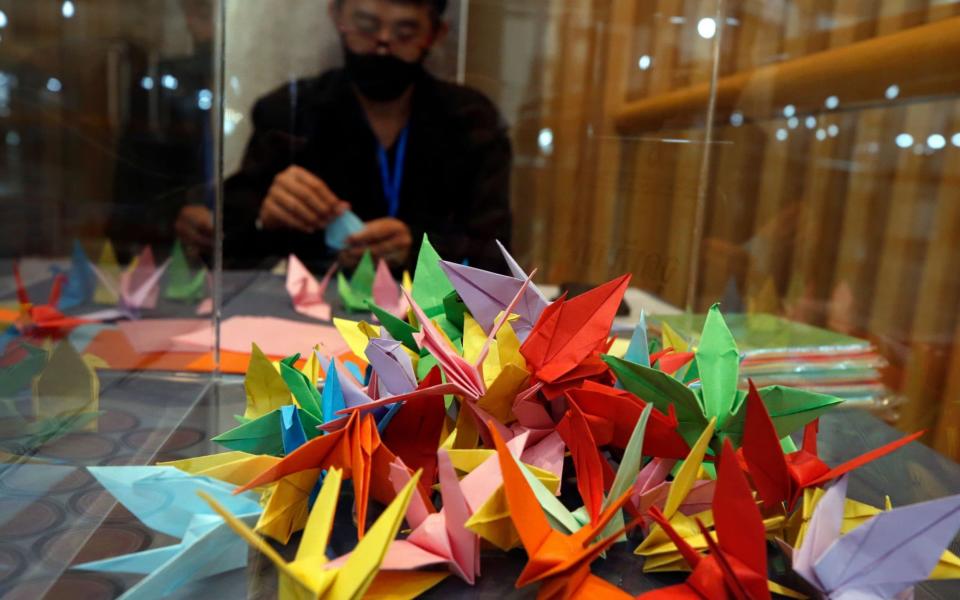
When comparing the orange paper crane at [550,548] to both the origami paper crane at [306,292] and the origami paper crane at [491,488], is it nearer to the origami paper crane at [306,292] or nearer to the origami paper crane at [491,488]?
the origami paper crane at [491,488]

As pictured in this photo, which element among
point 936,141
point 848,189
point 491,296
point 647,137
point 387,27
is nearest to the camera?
point 491,296

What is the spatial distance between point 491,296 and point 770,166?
56 centimetres

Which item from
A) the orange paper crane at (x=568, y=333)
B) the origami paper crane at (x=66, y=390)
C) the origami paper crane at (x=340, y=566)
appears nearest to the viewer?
the origami paper crane at (x=340, y=566)

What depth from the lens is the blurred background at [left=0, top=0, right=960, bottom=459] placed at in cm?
59

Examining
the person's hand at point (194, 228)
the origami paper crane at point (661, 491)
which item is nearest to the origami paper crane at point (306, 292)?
the person's hand at point (194, 228)

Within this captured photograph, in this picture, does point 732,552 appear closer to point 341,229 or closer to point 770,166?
point 770,166

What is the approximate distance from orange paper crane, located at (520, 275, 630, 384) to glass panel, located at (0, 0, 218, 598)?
17 cm

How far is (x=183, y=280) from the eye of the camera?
2.59ft

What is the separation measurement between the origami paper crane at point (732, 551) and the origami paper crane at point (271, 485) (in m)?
0.14

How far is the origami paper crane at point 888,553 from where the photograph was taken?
227 mm

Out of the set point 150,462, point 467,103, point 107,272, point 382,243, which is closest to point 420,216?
point 382,243

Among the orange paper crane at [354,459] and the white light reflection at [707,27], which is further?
the white light reflection at [707,27]

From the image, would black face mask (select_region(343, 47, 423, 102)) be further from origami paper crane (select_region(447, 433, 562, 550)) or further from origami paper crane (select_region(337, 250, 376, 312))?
origami paper crane (select_region(447, 433, 562, 550))

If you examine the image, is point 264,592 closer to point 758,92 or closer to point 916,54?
point 916,54
